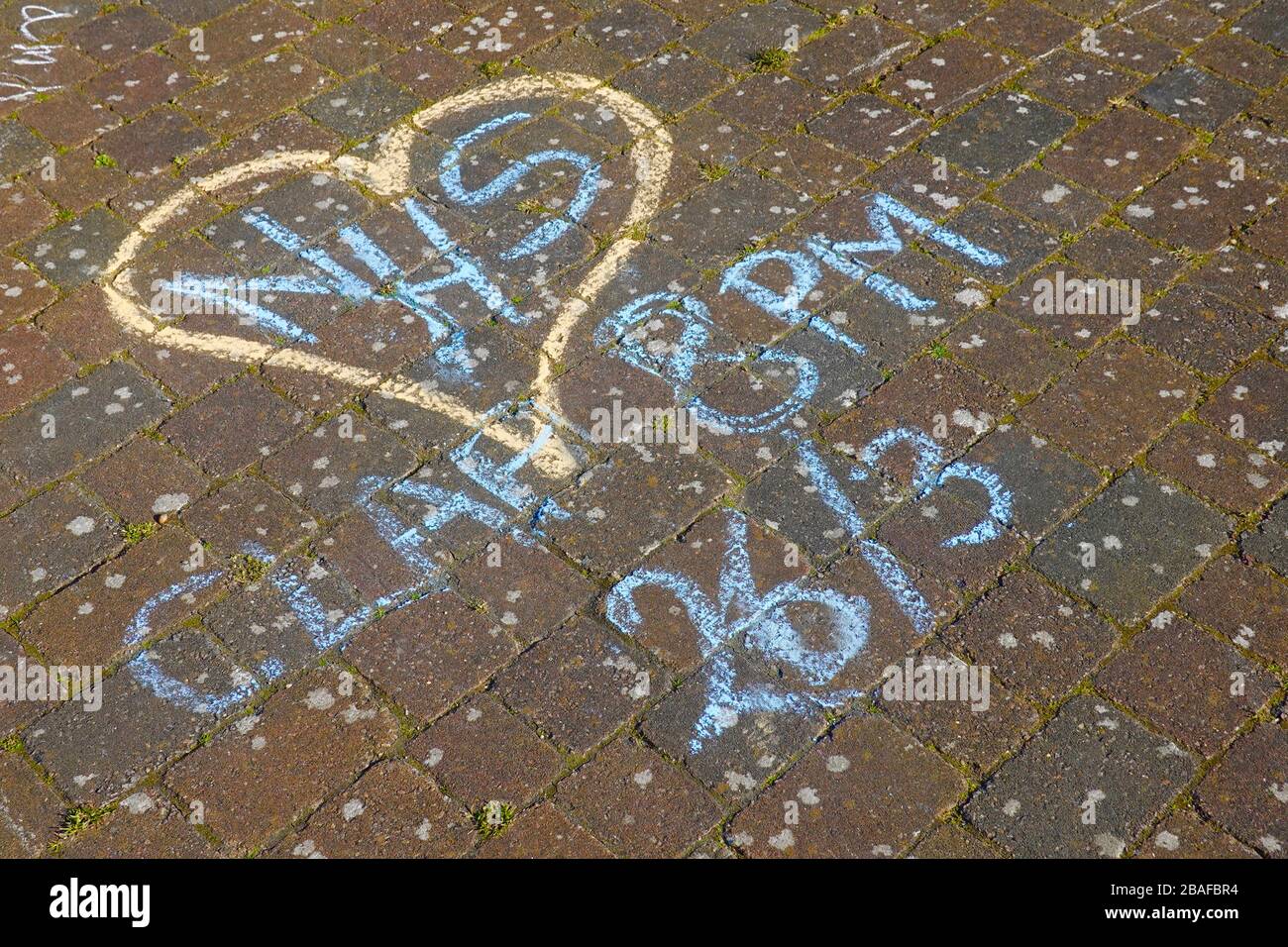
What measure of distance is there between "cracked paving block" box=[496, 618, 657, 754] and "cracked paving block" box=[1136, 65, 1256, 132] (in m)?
3.36

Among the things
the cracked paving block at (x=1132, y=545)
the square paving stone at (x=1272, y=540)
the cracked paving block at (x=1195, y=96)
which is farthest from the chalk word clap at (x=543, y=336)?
the cracked paving block at (x=1195, y=96)

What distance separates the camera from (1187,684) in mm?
3449

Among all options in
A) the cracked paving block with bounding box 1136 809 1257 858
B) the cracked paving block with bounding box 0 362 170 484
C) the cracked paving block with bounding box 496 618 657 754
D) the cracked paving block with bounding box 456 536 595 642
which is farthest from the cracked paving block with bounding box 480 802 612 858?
the cracked paving block with bounding box 0 362 170 484

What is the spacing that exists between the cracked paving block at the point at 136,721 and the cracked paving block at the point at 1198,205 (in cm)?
355

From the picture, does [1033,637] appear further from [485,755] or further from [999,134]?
[999,134]

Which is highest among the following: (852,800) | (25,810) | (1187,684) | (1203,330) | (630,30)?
(630,30)

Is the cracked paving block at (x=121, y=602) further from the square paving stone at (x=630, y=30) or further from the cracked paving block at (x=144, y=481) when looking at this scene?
the square paving stone at (x=630, y=30)

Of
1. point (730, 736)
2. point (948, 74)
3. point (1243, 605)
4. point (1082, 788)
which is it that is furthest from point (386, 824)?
point (948, 74)

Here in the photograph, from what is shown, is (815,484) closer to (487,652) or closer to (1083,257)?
(487,652)

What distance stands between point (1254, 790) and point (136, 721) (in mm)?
2930

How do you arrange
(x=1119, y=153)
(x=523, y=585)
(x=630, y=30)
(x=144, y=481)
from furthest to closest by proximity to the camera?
1. (x=630, y=30)
2. (x=1119, y=153)
3. (x=144, y=481)
4. (x=523, y=585)

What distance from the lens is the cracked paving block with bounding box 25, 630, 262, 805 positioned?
133 inches

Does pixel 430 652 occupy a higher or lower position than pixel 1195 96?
lower

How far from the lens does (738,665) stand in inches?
139
